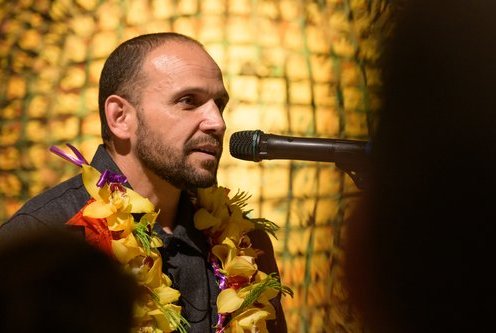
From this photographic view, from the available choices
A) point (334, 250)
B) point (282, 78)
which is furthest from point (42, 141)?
point (334, 250)

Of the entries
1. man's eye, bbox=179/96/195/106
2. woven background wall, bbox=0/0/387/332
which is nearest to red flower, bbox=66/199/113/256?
man's eye, bbox=179/96/195/106

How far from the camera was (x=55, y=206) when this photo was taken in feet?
4.72

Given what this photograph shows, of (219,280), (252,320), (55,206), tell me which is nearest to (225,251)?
(219,280)

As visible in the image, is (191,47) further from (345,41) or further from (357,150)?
(345,41)

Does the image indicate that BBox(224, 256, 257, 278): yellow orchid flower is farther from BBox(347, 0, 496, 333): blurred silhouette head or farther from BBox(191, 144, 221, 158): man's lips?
BBox(347, 0, 496, 333): blurred silhouette head

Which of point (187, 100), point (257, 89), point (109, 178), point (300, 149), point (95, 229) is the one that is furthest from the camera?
point (257, 89)

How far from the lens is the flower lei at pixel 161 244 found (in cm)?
135

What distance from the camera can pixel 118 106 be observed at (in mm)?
1595

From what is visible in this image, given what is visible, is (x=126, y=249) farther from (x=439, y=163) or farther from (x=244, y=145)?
(x=439, y=163)

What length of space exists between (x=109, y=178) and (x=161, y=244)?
17 centimetres

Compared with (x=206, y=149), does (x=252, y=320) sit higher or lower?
lower

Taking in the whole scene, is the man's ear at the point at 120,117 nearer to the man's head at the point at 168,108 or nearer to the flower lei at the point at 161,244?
the man's head at the point at 168,108

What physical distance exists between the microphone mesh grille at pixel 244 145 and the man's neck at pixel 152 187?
0.29m

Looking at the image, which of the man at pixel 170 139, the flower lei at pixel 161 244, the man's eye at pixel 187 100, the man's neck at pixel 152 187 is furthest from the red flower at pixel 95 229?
the man's eye at pixel 187 100
